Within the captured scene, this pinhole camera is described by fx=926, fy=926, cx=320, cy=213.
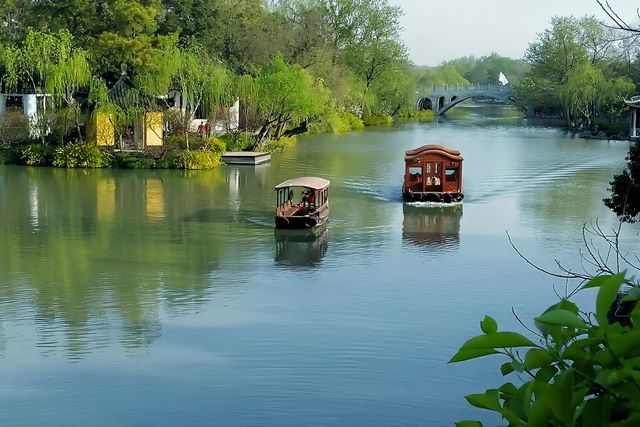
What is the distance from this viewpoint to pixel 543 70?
53531 millimetres

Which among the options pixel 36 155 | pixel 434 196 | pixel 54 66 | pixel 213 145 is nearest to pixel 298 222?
pixel 434 196

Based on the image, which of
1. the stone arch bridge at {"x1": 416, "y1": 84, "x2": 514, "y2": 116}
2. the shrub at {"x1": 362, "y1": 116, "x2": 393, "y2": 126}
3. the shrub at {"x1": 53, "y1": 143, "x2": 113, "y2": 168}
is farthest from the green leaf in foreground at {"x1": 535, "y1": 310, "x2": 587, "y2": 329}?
the stone arch bridge at {"x1": 416, "y1": 84, "x2": 514, "y2": 116}

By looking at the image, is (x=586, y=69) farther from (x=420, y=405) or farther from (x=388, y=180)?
(x=420, y=405)

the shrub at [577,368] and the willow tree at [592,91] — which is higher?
the willow tree at [592,91]

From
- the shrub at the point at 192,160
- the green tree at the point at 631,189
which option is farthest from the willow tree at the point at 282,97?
the green tree at the point at 631,189

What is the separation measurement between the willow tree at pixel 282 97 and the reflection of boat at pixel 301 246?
14188 millimetres

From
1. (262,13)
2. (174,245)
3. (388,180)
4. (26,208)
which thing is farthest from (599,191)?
(262,13)

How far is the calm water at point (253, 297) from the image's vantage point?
8258 millimetres

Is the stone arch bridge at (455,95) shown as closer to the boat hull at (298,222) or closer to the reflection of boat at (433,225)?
the reflection of boat at (433,225)

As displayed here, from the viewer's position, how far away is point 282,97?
30.4 metres

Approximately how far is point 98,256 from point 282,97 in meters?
17.0

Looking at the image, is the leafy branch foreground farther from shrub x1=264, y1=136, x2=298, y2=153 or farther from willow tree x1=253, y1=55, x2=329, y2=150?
shrub x1=264, y1=136, x2=298, y2=153

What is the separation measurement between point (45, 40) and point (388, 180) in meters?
11.2

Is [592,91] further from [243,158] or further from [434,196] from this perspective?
[434,196]
